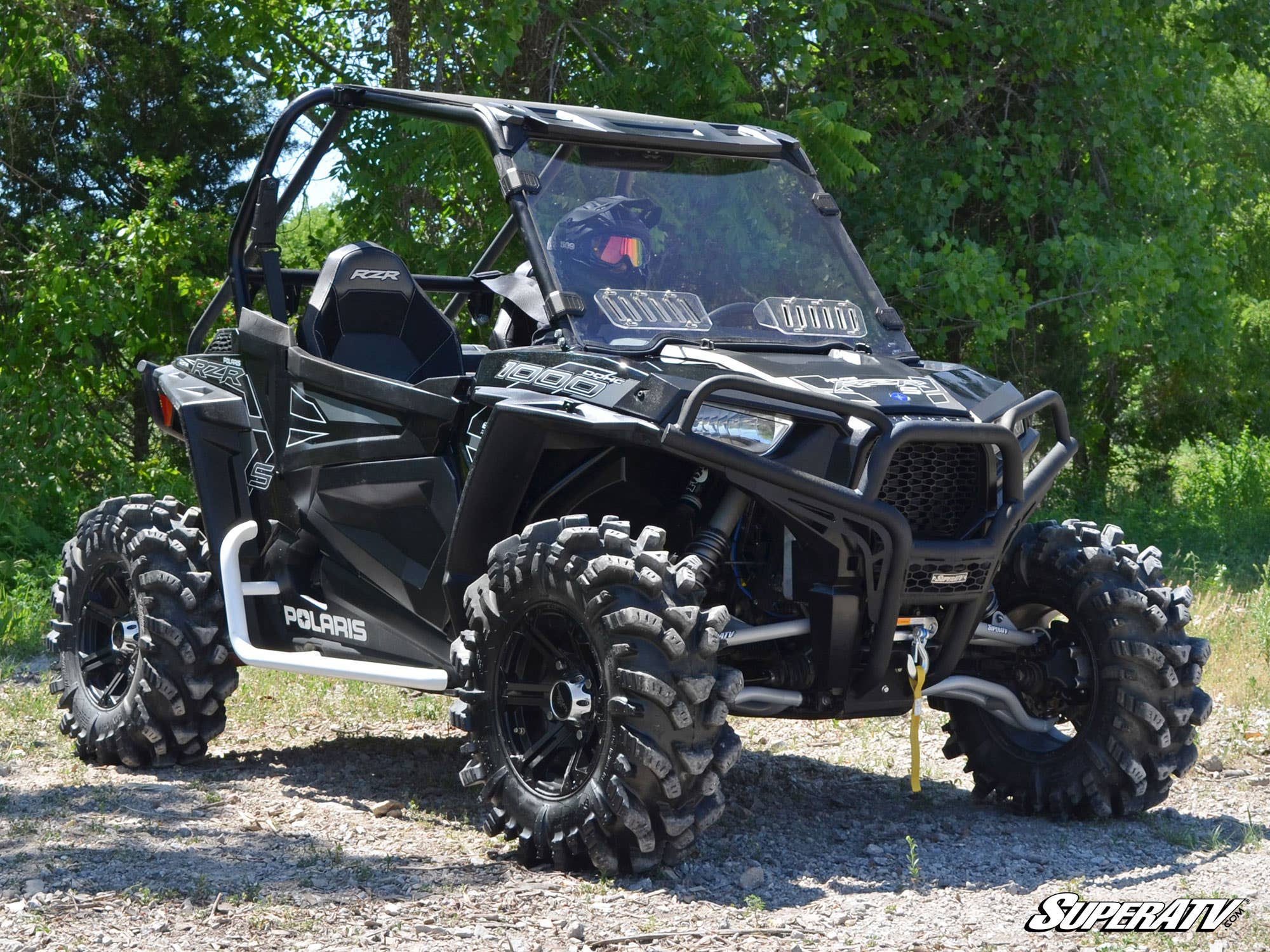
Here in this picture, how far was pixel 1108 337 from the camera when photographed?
40.8ft

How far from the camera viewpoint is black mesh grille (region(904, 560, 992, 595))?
15.7 ft

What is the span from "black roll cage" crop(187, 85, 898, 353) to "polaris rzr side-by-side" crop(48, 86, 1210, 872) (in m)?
0.02

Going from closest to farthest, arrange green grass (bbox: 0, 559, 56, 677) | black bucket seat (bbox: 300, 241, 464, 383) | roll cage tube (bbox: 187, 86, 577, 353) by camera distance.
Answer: roll cage tube (bbox: 187, 86, 577, 353), black bucket seat (bbox: 300, 241, 464, 383), green grass (bbox: 0, 559, 56, 677)

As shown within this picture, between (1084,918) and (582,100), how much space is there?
26.0 ft

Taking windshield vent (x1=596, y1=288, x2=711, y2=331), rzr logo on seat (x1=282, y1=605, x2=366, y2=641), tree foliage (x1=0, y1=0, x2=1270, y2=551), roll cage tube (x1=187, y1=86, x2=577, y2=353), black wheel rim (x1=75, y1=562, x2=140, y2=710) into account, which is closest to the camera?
windshield vent (x1=596, y1=288, x2=711, y2=331)

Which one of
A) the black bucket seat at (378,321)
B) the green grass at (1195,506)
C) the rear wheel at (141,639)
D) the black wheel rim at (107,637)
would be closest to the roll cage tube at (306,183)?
the black bucket seat at (378,321)

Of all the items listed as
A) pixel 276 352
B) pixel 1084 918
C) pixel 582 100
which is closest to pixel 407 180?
pixel 582 100

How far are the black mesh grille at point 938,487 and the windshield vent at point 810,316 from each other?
836 millimetres

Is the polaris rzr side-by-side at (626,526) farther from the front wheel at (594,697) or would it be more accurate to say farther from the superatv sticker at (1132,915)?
the superatv sticker at (1132,915)

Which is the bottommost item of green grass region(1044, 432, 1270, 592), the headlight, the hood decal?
green grass region(1044, 432, 1270, 592)

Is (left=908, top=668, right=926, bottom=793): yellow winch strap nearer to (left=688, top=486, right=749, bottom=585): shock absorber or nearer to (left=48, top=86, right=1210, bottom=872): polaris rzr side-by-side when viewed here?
(left=48, top=86, right=1210, bottom=872): polaris rzr side-by-side

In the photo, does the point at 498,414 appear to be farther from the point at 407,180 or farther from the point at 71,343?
the point at 71,343

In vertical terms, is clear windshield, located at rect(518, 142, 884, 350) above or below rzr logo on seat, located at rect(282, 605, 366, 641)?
above

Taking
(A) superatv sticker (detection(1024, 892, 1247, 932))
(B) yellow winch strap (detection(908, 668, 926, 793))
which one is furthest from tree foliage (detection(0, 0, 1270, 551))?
(A) superatv sticker (detection(1024, 892, 1247, 932))
